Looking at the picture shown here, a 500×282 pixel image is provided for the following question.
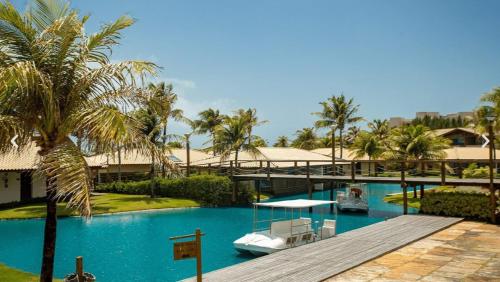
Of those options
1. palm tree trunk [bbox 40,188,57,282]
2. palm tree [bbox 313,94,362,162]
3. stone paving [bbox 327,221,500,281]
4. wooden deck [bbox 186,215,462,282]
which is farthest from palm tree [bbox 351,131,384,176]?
palm tree trunk [bbox 40,188,57,282]

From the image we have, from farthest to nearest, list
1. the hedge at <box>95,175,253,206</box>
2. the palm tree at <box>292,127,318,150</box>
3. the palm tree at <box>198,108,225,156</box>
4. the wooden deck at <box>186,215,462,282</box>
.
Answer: the palm tree at <box>292,127,318,150</box>, the palm tree at <box>198,108,225,156</box>, the hedge at <box>95,175,253,206</box>, the wooden deck at <box>186,215,462,282</box>

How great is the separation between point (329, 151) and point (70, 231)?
5279 centimetres

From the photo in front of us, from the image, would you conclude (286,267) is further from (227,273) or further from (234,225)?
(234,225)

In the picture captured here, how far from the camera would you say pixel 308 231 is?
1952 cm

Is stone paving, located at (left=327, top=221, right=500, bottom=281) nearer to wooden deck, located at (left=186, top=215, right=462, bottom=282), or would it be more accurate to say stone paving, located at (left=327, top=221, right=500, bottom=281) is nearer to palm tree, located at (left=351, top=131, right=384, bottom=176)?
wooden deck, located at (left=186, top=215, right=462, bottom=282)

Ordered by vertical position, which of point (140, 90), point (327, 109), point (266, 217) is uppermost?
point (327, 109)

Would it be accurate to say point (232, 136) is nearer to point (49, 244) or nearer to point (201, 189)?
point (201, 189)

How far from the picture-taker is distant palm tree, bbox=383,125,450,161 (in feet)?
146

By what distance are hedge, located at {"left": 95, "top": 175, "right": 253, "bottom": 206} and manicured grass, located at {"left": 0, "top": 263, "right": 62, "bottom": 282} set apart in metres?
19.6

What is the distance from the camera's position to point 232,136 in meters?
42.6

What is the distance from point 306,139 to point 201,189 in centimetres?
6273

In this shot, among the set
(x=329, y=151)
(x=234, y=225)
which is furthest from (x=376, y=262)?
(x=329, y=151)

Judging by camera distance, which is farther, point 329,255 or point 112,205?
point 112,205

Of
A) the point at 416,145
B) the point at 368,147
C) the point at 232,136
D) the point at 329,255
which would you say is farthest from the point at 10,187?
the point at 368,147
